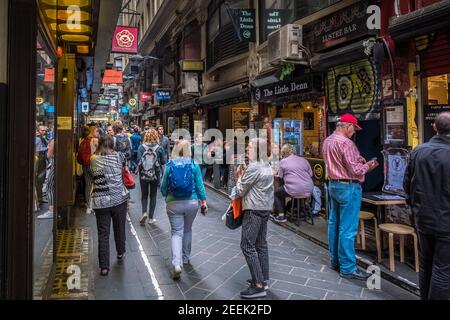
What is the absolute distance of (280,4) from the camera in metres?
11.3

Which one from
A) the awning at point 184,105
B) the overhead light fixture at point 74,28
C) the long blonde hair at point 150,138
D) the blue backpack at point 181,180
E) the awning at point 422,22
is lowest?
the blue backpack at point 181,180

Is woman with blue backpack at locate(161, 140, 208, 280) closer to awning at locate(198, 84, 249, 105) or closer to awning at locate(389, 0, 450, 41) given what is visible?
awning at locate(389, 0, 450, 41)

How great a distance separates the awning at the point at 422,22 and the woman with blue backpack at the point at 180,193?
3.49 m

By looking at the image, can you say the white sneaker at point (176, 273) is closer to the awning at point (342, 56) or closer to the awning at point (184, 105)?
the awning at point (342, 56)

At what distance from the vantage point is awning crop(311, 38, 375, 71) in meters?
6.99

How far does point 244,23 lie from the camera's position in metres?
12.4

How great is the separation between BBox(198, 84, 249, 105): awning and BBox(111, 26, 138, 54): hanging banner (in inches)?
133

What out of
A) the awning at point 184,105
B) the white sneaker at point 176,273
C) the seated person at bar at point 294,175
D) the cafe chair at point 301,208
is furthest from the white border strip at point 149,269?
the awning at point 184,105

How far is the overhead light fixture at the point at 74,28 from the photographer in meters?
6.87
